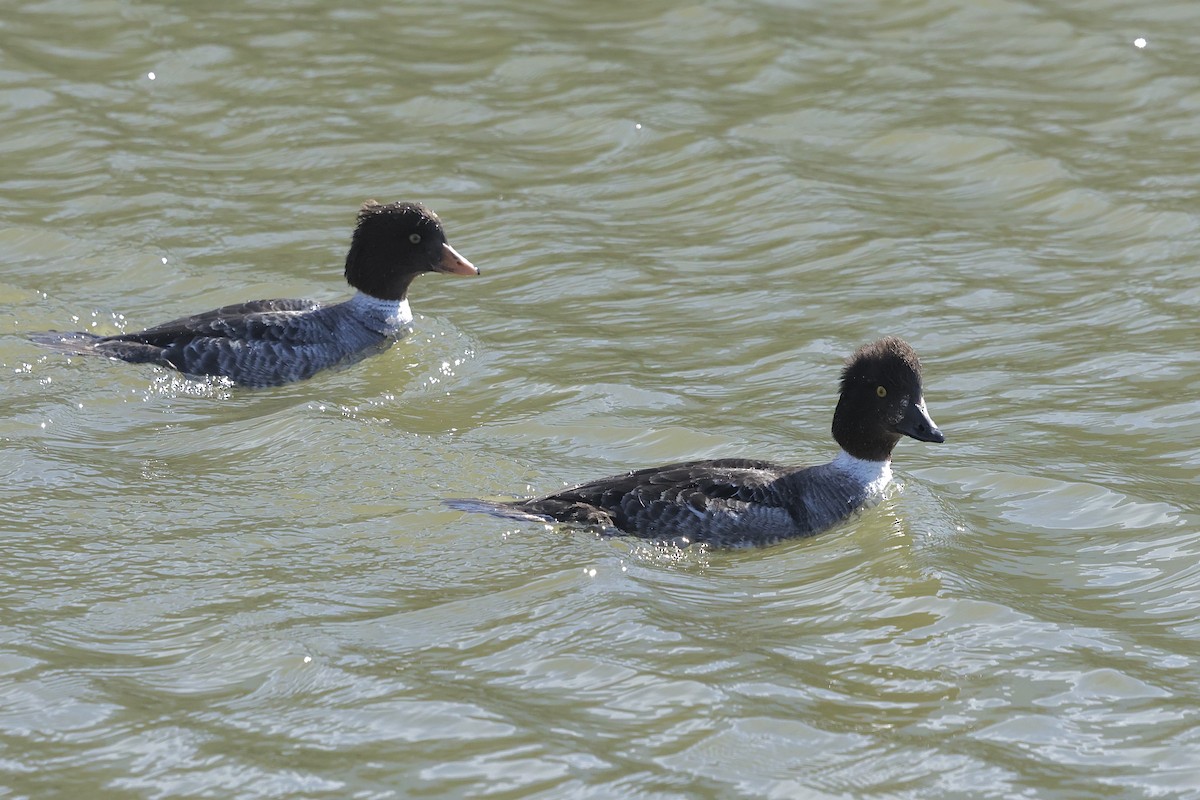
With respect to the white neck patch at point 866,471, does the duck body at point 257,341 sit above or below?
above

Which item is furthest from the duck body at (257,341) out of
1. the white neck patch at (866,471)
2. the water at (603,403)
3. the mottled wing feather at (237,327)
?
the white neck patch at (866,471)

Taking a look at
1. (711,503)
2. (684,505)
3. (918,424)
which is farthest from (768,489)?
(918,424)

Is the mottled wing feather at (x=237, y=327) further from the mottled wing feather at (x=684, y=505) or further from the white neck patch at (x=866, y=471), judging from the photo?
the white neck patch at (x=866, y=471)

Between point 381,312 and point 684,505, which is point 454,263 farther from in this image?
point 684,505

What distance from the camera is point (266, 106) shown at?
669 inches

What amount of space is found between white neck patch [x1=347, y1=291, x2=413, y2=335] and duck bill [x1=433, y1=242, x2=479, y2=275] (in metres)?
0.51

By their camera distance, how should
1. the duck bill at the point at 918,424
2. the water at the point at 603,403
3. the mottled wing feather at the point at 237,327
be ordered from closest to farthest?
the water at the point at 603,403 < the duck bill at the point at 918,424 < the mottled wing feather at the point at 237,327

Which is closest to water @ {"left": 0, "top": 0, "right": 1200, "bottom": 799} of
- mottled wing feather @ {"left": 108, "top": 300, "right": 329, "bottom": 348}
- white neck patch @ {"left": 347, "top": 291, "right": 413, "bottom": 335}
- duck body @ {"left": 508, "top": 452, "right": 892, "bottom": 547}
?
duck body @ {"left": 508, "top": 452, "right": 892, "bottom": 547}

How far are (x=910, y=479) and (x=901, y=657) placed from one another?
2.51 m

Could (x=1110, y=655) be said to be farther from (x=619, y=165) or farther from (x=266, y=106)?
(x=266, y=106)

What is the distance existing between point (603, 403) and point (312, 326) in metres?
2.52

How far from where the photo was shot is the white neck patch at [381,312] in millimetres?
13166

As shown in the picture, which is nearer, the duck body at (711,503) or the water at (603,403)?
the water at (603,403)

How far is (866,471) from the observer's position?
395 inches
